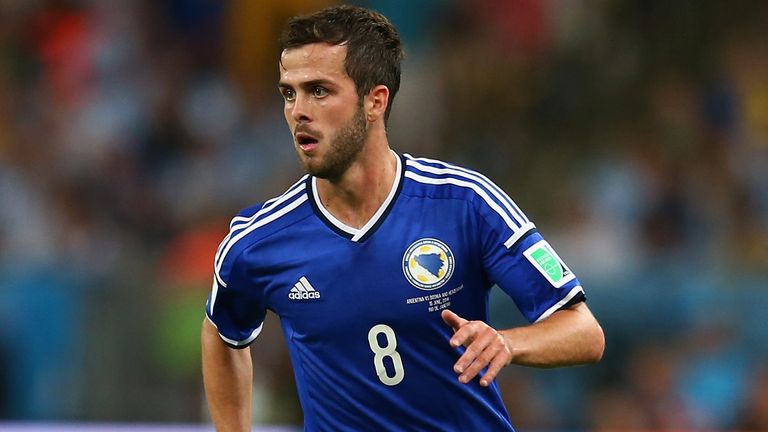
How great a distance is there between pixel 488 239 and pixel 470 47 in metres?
6.91

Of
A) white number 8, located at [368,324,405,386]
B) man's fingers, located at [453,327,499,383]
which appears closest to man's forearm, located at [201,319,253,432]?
white number 8, located at [368,324,405,386]

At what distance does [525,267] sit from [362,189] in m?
0.56

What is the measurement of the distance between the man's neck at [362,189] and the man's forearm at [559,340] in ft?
2.10

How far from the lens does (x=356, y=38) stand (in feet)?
13.5

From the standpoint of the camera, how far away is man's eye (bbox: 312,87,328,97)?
4.04m

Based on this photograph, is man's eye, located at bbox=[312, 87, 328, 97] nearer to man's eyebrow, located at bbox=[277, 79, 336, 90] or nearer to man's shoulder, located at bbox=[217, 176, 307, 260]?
man's eyebrow, located at bbox=[277, 79, 336, 90]

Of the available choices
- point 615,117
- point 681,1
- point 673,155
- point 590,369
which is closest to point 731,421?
point 590,369

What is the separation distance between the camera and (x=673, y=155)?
377 inches

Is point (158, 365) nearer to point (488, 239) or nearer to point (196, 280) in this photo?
point (196, 280)

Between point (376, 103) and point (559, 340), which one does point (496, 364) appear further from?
point (376, 103)

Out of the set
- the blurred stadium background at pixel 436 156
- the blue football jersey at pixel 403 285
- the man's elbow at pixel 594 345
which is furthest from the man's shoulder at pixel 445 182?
the blurred stadium background at pixel 436 156

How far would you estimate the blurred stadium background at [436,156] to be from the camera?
834cm

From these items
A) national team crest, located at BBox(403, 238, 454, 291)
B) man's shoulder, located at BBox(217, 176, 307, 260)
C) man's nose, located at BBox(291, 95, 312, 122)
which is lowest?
national team crest, located at BBox(403, 238, 454, 291)

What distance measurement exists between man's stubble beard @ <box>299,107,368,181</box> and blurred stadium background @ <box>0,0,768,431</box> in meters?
3.23
